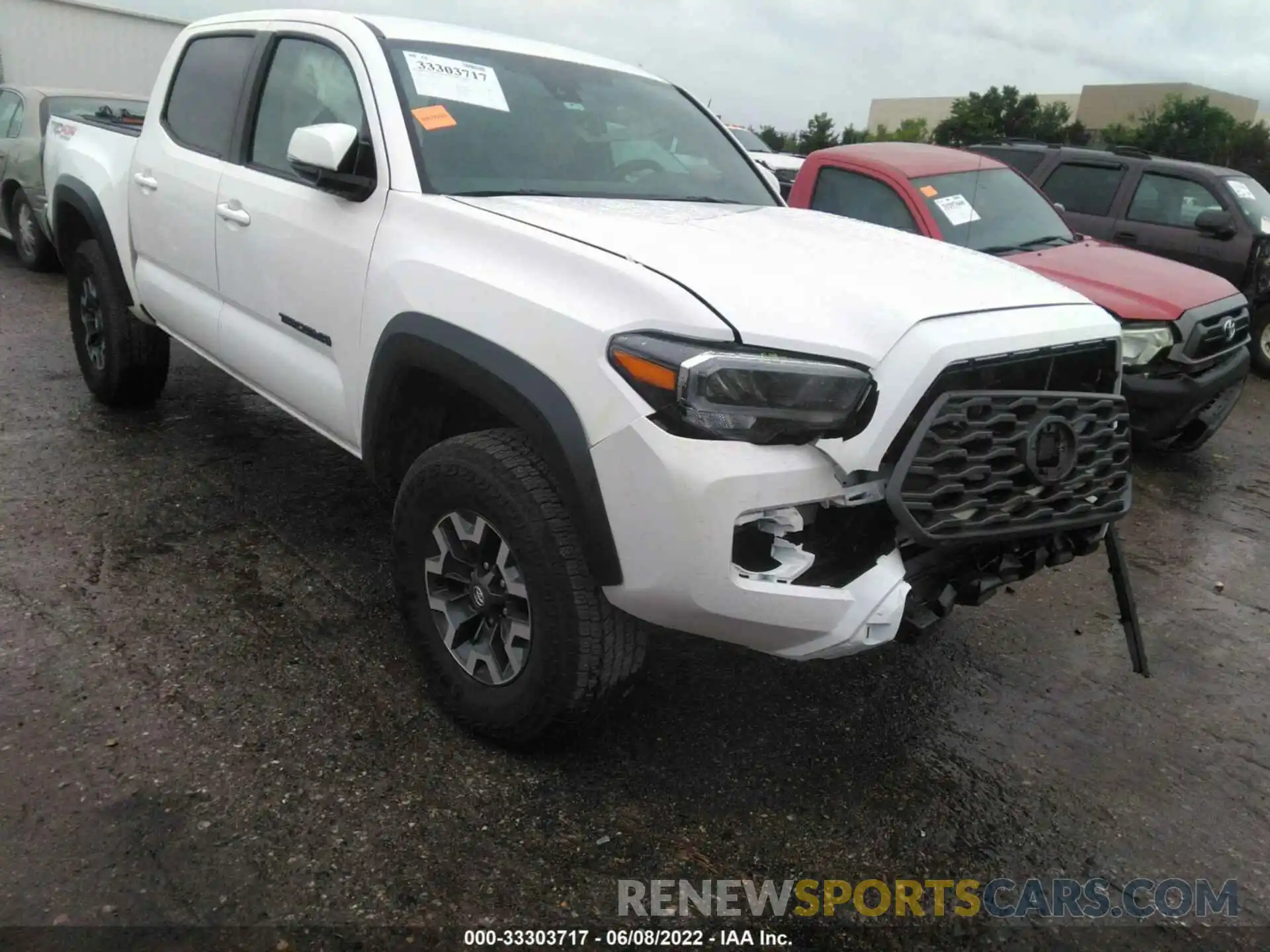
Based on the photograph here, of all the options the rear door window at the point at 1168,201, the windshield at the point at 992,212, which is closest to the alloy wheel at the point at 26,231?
the windshield at the point at 992,212

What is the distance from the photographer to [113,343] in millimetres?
4648

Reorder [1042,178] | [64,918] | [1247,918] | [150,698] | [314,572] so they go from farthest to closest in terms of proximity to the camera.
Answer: [1042,178]
[314,572]
[150,698]
[1247,918]
[64,918]

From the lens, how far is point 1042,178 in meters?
8.35

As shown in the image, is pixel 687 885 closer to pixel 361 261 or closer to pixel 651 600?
pixel 651 600

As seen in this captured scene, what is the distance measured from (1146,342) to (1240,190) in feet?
14.4

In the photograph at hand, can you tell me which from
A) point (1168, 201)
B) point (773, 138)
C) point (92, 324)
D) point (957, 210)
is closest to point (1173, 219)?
point (1168, 201)

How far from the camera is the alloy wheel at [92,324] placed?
4.78 metres

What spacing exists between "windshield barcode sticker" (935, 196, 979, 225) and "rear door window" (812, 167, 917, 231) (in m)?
0.23

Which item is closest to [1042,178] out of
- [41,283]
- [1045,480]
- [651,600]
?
[1045,480]

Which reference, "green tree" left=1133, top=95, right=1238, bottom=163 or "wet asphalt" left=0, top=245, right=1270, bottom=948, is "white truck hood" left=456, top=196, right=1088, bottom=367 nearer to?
"wet asphalt" left=0, top=245, right=1270, bottom=948

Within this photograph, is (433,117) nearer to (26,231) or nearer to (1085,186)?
(1085,186)

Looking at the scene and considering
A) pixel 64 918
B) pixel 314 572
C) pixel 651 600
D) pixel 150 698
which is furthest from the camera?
pixel 314 572

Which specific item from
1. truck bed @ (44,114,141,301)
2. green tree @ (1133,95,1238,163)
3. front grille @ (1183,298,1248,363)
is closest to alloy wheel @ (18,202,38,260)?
truck bed @ (44,114,141,301)

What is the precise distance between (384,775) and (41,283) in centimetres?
774
